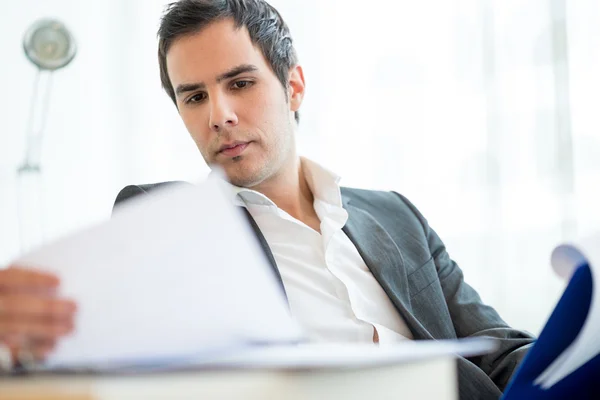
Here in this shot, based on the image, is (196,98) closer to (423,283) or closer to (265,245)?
(265,245)

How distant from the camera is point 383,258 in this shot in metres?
1.52

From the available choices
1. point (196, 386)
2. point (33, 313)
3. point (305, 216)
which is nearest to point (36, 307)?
point (33, 313)

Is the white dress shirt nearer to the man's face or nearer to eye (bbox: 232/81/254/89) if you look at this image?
the man's face

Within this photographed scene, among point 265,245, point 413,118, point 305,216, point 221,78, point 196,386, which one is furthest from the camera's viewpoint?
point 413,118

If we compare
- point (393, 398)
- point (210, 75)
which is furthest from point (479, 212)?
point (393, 398)

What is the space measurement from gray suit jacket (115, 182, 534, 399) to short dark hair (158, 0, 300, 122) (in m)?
0.33

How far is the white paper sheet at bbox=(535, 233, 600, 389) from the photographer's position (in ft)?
2.27

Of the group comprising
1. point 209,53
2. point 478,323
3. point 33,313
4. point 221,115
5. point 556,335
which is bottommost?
point 478,323

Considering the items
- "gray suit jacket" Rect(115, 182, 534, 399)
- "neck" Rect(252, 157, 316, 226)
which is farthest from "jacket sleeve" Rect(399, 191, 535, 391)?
"neck" Rect(252, 157, 316, 226)

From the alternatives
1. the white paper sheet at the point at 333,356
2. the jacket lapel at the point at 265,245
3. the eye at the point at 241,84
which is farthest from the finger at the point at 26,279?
the eye at the point at 241,84

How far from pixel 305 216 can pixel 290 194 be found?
0.07m

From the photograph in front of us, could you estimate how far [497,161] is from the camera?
8.23ft

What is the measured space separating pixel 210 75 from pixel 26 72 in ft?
5.32

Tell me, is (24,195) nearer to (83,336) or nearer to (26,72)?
(26,72)
